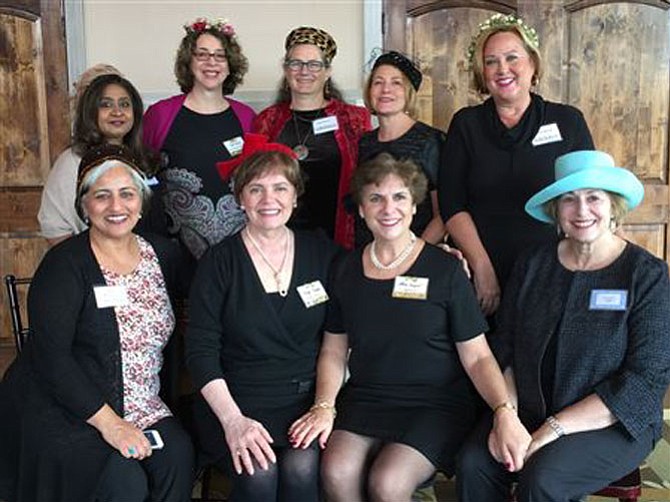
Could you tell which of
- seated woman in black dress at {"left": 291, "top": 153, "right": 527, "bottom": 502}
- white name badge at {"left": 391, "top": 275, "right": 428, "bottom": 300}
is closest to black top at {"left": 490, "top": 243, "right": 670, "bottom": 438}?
seated woman in black dress at {"left": 291, "top": 153, "right": 527, "bottom": 502}

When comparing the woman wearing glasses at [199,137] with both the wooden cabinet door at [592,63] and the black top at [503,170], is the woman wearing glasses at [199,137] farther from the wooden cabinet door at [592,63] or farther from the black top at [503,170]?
the wooden cabinet door at [592,63]

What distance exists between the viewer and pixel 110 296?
2283mm

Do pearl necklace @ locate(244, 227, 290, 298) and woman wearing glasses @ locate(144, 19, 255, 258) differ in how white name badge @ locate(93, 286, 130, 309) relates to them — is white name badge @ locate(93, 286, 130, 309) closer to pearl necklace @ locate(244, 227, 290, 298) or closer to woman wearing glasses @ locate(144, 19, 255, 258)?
pearl necklace @ locate(244, 227, 290, 298)

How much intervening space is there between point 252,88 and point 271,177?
6.39ft

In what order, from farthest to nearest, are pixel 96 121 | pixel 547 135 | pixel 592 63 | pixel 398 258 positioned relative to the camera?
pixel 592 63, pixel 96 121, pixel 547 135, pixel 398 258

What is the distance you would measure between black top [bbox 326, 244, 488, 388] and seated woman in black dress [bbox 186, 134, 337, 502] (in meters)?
0.14

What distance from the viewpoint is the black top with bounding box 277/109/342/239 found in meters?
2.97

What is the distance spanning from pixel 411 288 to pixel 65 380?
1.00m

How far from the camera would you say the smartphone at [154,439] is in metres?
2.25

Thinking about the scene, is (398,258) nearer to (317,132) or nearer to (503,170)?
(503,170)

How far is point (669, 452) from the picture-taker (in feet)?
10.7

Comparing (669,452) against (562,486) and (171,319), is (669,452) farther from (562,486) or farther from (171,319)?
(171,319)

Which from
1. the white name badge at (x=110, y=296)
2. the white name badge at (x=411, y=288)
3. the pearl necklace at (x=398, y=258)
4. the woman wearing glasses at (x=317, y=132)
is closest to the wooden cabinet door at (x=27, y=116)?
the woman wearing glasses at (x=317, y=132)

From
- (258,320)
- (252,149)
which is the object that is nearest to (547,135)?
(252,149)
